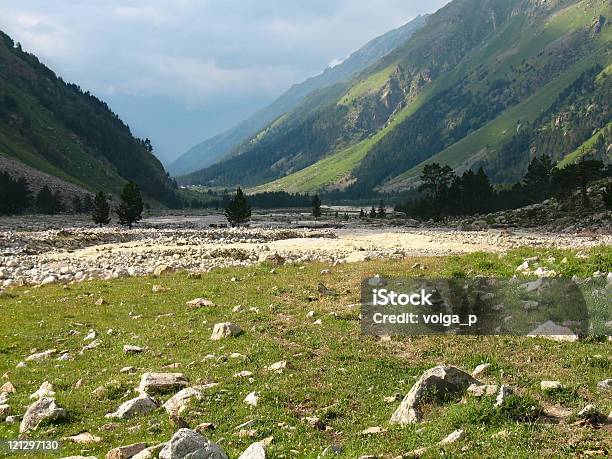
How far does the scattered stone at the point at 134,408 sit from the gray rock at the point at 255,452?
3.76 meters

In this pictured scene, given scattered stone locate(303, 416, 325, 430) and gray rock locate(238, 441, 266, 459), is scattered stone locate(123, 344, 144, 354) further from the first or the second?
gray rock locate(238, 441, 266, 459)

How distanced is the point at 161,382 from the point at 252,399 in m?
2.91

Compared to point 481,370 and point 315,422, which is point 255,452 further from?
point 481,370

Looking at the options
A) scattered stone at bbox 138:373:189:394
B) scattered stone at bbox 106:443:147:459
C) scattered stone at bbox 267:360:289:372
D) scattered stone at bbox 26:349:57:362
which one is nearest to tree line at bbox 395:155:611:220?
scattered stone at bbox 26:349:57:362

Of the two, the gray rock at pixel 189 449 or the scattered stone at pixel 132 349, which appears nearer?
the gray rock at pixel 189 449

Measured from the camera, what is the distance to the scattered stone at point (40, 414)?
11.5 meters

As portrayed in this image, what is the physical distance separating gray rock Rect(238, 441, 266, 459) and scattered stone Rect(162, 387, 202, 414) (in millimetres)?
3225

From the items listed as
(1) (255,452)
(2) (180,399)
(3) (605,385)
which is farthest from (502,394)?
(2) (180,399)

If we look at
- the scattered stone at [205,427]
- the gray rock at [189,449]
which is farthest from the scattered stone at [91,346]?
the gray rock at [189,449]

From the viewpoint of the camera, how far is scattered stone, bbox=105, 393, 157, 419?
12.0m

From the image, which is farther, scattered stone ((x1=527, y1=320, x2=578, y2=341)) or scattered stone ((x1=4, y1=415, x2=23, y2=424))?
scattered stone ((x1=527, y1=320, x2=578, y2=341))

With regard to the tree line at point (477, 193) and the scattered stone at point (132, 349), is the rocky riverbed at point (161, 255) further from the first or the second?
the tree line at point (477, 193)

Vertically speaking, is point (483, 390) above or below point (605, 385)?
above

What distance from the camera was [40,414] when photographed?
462 inches
